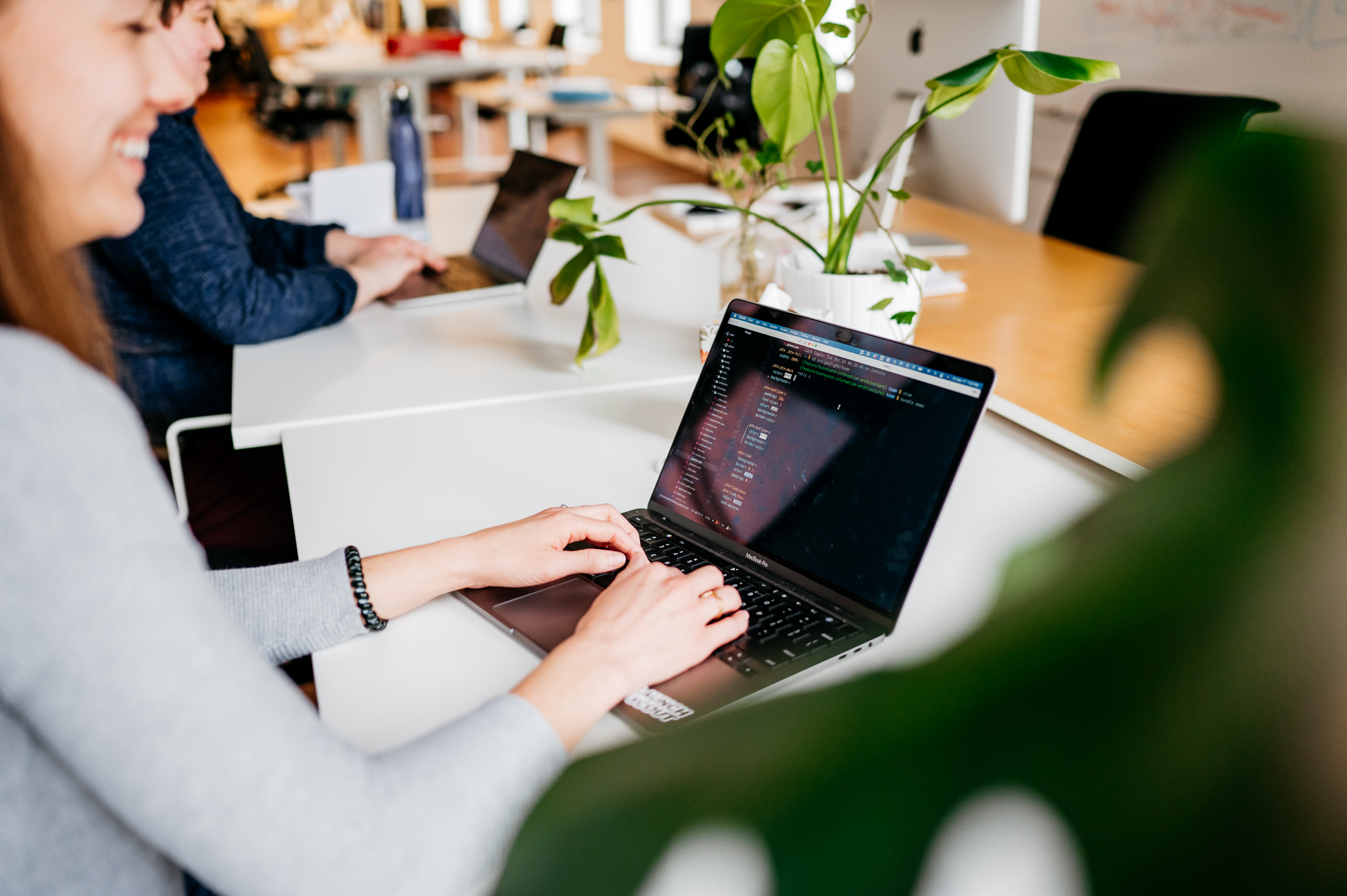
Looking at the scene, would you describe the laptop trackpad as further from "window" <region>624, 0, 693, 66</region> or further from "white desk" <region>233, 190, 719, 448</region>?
"window" <region>624, 0, 693, 66</region>

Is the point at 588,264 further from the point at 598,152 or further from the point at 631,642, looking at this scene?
the point at 598,152

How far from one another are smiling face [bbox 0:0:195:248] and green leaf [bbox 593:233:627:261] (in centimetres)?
69

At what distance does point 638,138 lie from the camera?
859cm

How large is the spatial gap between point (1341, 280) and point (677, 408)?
1.19 m

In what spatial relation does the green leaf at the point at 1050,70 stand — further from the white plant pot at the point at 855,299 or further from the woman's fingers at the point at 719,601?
the woman's fingers at the point at 719,601

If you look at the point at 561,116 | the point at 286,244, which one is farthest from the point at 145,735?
the point at 561,116

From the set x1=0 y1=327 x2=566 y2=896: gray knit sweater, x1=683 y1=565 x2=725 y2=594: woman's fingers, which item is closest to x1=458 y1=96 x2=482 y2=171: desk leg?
x1=683 y1=565 x2=725 y2=594: woman's fingers

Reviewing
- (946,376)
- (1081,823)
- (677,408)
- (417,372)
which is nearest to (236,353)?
(417,372)

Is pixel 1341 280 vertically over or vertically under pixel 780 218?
over

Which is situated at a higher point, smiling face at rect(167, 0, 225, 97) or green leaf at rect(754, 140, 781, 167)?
smiling face at rect(167, 0, 225, 97)

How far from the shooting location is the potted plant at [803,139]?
48.4 inches

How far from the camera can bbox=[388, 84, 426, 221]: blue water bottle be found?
2.29m

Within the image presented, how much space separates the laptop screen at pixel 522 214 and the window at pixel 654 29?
6.39 m

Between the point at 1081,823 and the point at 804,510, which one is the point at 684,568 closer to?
the point at 804,510
